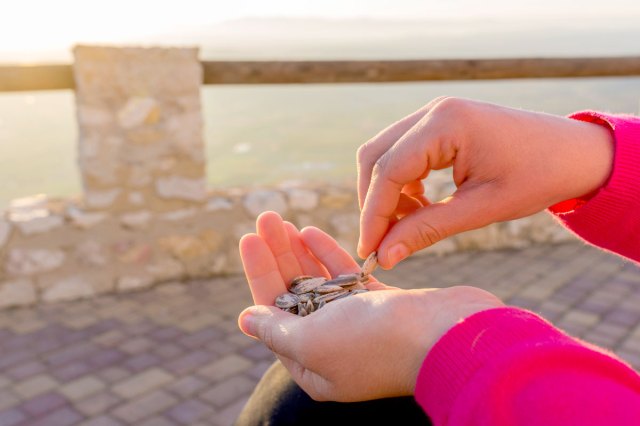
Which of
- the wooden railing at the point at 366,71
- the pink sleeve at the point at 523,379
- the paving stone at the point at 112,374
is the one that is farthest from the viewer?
the wooden railing at the point at 366,71

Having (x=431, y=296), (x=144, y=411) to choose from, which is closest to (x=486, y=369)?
(x=431, y=296)

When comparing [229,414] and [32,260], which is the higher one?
[32,260]

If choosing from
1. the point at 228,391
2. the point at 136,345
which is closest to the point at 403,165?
the point at 228,391

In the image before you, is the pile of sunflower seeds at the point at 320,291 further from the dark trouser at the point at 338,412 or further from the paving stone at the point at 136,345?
the paving stone at the point at 136,345

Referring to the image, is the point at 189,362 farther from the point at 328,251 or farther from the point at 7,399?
the point at 328,251

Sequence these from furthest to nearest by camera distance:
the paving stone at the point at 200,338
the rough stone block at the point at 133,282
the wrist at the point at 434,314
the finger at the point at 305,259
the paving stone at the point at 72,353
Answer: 1. the rough stone block at the point at 133,282
2. the paving stone at the point at 200,338
3. the paving stone at the point at 72,353
4. the finger at the point at 305,259
5. the wrist at the point at 434,314

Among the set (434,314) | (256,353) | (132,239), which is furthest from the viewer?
(132,239)

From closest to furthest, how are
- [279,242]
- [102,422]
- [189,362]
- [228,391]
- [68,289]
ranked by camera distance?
1. [279,242]
2. [102,422]
3. [228,391]
4. [189,362]
5. [68,289]

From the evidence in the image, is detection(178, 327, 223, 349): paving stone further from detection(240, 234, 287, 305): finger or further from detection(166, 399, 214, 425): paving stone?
detection(240, 234, 287, 305): finger

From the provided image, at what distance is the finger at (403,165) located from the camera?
3.69 feet

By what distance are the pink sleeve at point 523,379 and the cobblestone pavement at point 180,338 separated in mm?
1881

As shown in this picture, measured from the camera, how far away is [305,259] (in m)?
1.55

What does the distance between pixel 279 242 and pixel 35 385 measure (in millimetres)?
1834

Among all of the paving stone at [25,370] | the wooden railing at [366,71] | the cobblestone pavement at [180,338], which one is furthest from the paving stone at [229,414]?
the wooden railing at [366,71]
